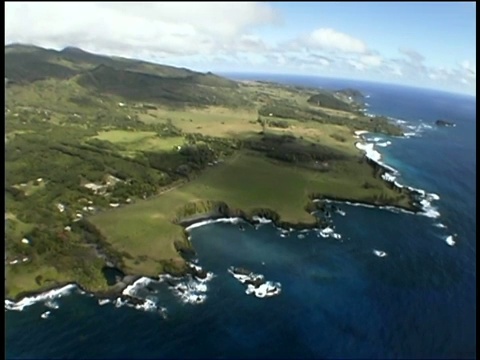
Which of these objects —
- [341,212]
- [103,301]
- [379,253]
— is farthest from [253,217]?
[103,301]

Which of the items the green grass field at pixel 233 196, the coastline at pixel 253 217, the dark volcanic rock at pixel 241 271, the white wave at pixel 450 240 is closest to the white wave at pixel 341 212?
the coastline at pixel 253 217

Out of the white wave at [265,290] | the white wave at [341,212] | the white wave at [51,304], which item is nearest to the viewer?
the white wave at [51,304]

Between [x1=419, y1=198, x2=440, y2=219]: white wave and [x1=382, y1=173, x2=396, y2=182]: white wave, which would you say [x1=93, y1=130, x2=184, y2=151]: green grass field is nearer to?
[x1=382, y1=173, x2=396, y2=182]: white wave

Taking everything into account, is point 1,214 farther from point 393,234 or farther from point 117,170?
point 117,170

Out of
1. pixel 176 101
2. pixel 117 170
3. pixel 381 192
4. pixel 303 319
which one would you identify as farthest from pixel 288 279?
pixel 176 101

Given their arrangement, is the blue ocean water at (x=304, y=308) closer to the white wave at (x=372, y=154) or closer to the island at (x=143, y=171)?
the island at (x=143, y=171)

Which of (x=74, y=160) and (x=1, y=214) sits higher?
(x=1, y=214)
